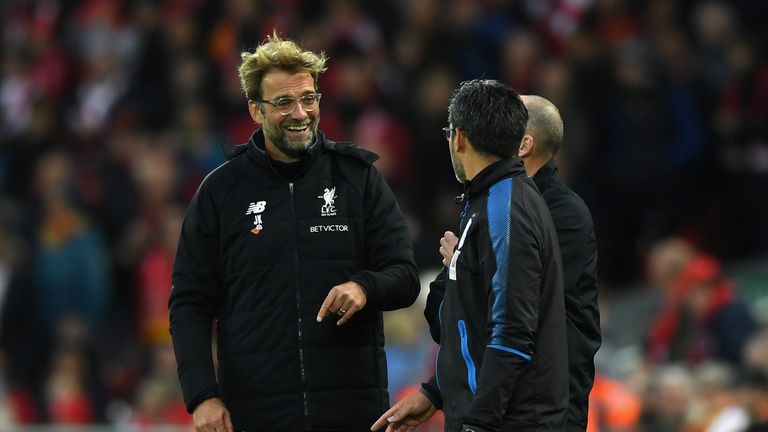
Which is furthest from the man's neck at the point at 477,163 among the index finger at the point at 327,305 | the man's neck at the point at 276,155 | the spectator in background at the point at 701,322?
the spectator in background at the point at 701,322

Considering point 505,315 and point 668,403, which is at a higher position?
point 505,315

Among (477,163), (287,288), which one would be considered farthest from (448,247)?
(287,288)

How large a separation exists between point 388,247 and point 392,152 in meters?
6.33

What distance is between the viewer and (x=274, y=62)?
5.36 metres

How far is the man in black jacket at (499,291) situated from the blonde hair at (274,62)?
732 millimetres

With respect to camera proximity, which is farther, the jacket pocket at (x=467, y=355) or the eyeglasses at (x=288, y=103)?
the eyeglasses at (x=288, y=103)

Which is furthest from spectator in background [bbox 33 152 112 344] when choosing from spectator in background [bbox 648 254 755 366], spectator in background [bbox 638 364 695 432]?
spectator in background [bbox 638 364 695 432]

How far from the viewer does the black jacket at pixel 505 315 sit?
14.7 ft

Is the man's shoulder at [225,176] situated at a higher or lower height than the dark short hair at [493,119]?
lower

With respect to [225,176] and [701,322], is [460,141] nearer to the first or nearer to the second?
[225,176]

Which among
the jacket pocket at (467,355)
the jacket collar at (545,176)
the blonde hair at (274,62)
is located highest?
the blonde hair at (274,62)

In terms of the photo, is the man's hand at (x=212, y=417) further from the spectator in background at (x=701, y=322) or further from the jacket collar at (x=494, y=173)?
the spectator in background at (x=701, y=322)

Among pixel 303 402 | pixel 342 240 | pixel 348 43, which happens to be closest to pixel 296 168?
pixel 342 240

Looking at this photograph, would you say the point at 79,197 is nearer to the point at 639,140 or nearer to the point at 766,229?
the point at 639,140
